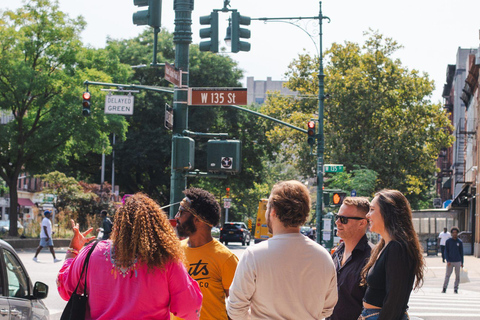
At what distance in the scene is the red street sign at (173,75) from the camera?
10484mm

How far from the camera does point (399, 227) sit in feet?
15.6

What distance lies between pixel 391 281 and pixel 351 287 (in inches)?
23.9

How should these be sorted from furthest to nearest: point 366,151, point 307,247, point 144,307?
point 366,151
point 307,247
point 144,307

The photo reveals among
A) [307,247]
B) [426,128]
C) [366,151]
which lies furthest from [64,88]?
[307,247]

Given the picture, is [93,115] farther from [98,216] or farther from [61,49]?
Answer: [98,216]

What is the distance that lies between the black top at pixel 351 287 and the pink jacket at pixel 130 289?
4.79 ft

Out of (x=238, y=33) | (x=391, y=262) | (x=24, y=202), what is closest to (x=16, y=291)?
(x=391, y=262)

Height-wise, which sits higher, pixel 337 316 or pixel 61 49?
pixel 61 49

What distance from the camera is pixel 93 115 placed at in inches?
1380

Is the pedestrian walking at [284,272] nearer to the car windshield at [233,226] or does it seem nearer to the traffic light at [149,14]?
the traffic light at [149,14]

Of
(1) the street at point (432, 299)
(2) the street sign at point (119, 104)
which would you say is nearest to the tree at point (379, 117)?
(1) the street at point (432, 299)

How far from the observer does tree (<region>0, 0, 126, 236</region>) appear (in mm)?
33719

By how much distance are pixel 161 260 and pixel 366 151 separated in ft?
143

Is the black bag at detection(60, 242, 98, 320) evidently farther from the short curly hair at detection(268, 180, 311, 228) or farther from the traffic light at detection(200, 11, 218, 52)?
the traffic light at detection(200, 11, 218, 52)
